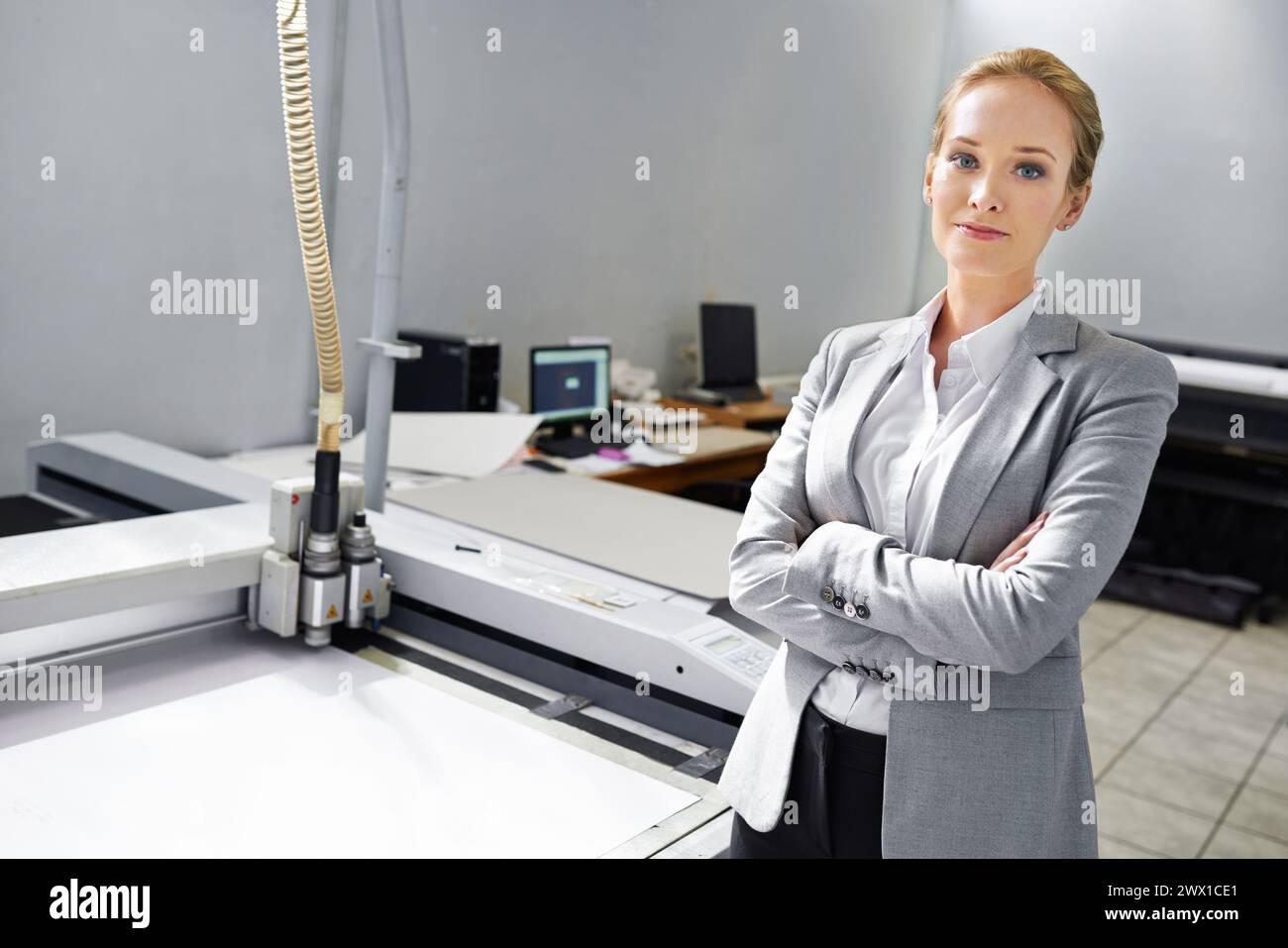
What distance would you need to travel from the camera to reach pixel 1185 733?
12.6 feet

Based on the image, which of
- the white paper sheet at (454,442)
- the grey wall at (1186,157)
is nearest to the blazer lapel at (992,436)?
the white paper sheet at (454,442)

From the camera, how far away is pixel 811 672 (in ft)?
3.81

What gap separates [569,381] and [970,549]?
2920 millimetres

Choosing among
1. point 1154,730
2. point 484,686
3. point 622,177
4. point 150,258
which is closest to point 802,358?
point 622,177

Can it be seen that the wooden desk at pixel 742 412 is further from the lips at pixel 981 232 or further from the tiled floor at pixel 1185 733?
the lips at pixel 981 232

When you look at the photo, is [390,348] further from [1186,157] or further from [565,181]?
[1186,157]

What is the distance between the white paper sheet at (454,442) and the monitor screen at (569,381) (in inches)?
24.8

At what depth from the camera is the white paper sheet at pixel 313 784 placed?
1.11m

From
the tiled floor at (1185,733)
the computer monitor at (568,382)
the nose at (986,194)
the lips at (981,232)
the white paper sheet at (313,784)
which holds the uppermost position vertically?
the nose at (986,194)

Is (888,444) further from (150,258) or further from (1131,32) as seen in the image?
(1131,32)

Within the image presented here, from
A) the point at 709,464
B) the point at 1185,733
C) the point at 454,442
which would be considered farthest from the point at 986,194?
the point at 1185,733

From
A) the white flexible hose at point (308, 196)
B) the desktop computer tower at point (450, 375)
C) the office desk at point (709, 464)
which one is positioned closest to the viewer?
the white flexible hose at point (308, 196)

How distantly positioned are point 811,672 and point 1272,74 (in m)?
5.75

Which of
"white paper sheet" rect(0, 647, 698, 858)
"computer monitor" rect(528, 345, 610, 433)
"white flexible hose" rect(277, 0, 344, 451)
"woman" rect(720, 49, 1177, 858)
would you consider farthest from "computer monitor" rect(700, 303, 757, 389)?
"woman" rect(720, 49, 1177, 858)
